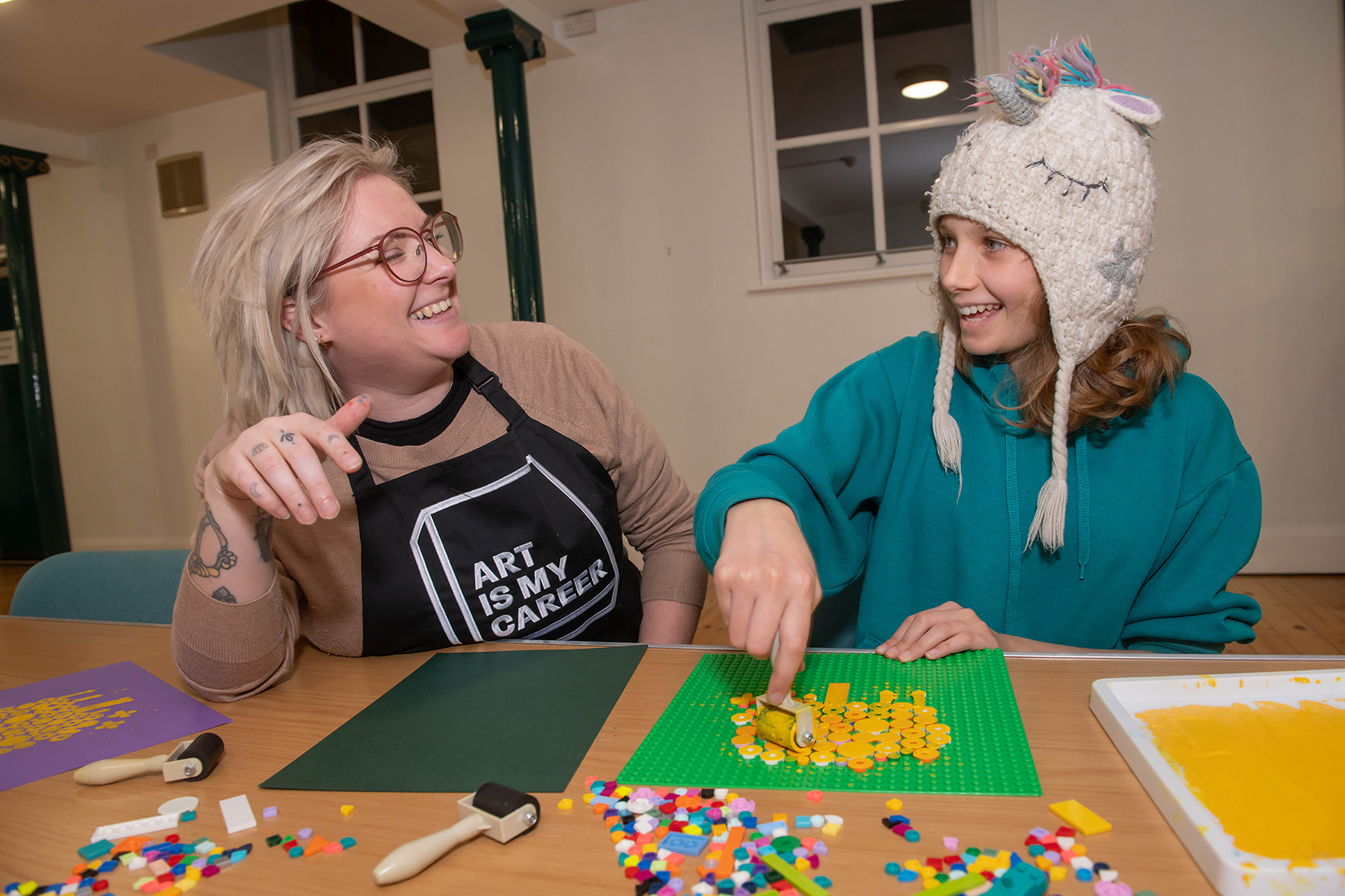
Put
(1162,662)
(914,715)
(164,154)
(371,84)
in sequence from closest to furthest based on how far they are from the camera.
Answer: (914,715) → (1162,662) → (371,84) → (164,154)

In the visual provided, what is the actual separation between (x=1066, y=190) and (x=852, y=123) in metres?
3.05

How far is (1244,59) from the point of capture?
3240 millimetres

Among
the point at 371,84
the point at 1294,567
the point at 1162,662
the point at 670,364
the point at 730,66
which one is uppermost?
the point at 371,84

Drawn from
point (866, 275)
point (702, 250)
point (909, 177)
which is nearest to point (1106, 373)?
point (866, 275)

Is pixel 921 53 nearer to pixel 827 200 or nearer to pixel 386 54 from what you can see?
pixel 827 200

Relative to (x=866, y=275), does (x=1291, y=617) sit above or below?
below

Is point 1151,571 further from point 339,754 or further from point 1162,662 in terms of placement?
point 339,754

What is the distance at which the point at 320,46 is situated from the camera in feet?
16.3

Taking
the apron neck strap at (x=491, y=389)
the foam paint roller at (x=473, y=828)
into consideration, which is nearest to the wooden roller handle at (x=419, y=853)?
the foam paint roller at (x=473, y=828)

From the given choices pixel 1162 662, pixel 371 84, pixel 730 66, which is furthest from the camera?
pixel 371 84

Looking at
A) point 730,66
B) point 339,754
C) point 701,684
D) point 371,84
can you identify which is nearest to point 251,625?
point 339,754

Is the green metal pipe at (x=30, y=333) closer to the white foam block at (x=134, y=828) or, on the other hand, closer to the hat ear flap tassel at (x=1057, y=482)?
the white foam block at (x=134, y=828)

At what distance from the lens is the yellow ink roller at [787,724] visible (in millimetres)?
756

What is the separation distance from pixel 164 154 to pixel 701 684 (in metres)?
5.71
